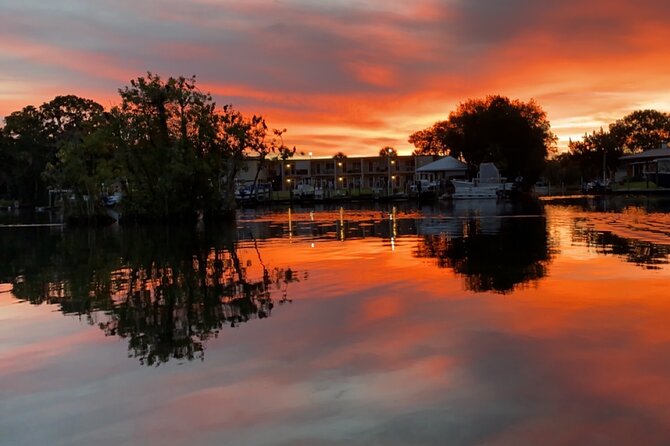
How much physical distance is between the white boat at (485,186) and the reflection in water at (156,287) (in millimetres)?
54199

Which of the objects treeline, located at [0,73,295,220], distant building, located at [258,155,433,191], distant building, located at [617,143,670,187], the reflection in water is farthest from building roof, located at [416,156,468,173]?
the reflection in water

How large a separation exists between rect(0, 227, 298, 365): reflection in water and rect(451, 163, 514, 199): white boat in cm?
5420

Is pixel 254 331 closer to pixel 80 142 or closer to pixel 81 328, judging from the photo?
pixel 81 328

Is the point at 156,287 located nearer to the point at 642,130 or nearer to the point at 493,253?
the point at 493,253

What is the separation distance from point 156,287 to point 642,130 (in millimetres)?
132855

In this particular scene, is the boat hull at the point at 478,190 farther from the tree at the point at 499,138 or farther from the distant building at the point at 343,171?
the distant building at the point at 343,171

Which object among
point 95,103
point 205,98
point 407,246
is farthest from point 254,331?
point 95,103

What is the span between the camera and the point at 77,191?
42.6 meters

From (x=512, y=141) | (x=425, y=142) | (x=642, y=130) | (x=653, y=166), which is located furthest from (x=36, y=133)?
(x=642, y=130)

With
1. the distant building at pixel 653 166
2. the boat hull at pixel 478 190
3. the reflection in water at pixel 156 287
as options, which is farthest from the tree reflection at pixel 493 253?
the distant building at pixel 653 166

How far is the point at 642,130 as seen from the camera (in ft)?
413

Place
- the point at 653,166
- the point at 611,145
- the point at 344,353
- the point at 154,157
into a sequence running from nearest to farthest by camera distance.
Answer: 1. the point at 344,353
2. the point at 154,157
3. the point at 653,166
4. the point at 611,145

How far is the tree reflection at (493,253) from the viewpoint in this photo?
13.2 meters

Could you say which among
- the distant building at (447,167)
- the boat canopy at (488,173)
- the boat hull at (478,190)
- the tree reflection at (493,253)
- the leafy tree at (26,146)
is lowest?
the tree reflection at (493,253)
